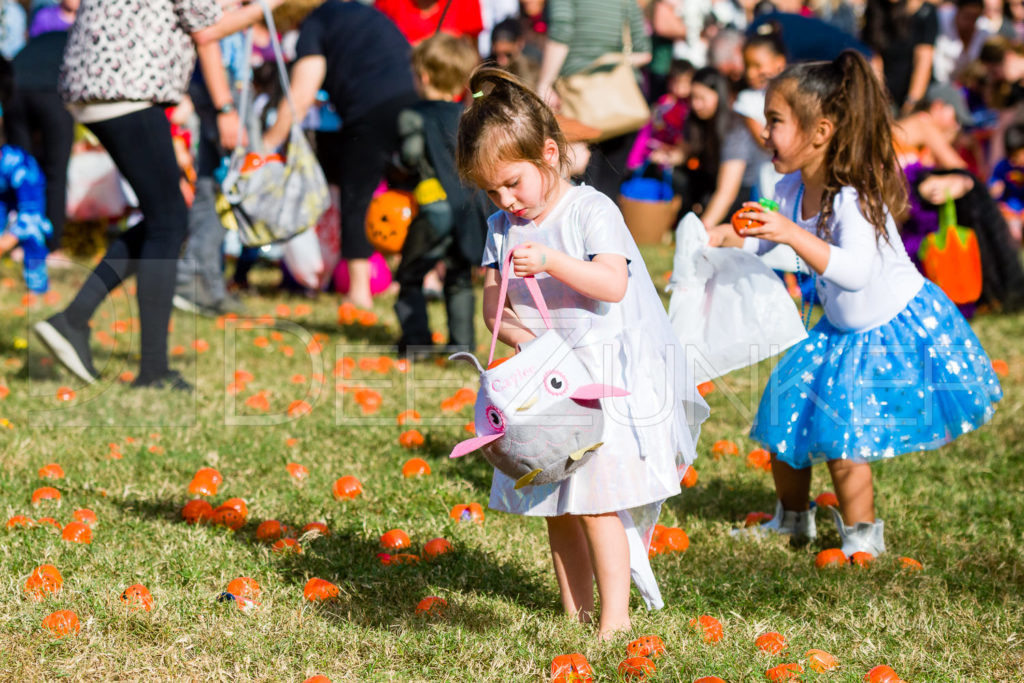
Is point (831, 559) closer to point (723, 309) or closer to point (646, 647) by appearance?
point (723, 309)

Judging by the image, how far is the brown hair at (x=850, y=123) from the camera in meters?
3.66

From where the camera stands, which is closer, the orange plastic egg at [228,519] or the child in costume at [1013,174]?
the orange plastic egg at [228,519]

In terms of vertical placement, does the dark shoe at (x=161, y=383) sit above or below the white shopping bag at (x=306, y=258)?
→ above

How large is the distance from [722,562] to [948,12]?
10.2 m

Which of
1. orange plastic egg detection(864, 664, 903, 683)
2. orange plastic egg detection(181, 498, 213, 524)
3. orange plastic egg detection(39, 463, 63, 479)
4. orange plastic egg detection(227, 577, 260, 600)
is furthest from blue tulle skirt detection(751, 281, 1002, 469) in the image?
orange plastic egg detection(39, 463, 63, 479)

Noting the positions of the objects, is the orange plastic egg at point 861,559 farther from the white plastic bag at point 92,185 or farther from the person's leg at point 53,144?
the white plastic bag at point 92,185

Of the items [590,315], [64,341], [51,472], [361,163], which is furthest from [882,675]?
[361,163]

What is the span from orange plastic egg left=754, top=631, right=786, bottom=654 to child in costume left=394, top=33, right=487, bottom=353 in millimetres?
3504

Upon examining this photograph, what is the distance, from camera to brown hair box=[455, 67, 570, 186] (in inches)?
109

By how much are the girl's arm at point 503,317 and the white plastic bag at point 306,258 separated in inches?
196

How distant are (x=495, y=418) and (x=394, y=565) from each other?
1.07 meters

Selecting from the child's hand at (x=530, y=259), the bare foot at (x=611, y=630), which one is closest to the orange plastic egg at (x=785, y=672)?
the bare foot at (x=611, y=630)

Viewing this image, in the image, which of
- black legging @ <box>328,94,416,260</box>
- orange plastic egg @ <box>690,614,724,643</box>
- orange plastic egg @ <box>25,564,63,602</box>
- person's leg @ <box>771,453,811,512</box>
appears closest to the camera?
orange plastic egg @ <box>690,614,724,643</box>

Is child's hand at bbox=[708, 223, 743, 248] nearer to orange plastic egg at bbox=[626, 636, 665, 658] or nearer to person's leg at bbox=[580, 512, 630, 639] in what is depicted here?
person's leg at bbox=[580, 512, 630, 639]
